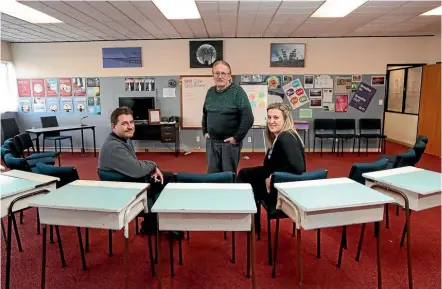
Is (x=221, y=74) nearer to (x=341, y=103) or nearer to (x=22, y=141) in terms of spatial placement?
(x=22, y=141)

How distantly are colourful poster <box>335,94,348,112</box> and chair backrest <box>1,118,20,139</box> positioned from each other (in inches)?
280

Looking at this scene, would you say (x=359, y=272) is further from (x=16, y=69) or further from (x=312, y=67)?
(x=16, y=69)

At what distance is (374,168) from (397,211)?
1.17m

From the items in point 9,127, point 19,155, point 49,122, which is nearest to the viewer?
point 19,155

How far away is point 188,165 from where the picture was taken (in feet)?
19.2

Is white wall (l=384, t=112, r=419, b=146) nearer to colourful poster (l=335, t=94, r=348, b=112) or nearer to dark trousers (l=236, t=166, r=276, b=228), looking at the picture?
colourful poster (l=335, t=94, r=348, b=112)

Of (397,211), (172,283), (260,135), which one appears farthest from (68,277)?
(260,135)

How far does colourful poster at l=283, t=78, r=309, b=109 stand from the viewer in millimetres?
→ 6887

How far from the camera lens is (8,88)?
7168mm

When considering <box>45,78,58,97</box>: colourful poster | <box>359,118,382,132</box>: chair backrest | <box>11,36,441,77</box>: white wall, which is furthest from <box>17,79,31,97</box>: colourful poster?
<box>359,118,382,132</box>: chair backrest

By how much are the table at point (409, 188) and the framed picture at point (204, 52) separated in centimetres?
513

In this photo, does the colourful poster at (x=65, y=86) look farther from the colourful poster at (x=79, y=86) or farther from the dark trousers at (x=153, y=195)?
the dark trousers at (x=153, y=195)

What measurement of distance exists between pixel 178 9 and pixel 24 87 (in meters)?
4.70

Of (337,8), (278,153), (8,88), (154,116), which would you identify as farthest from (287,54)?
(8,88)
